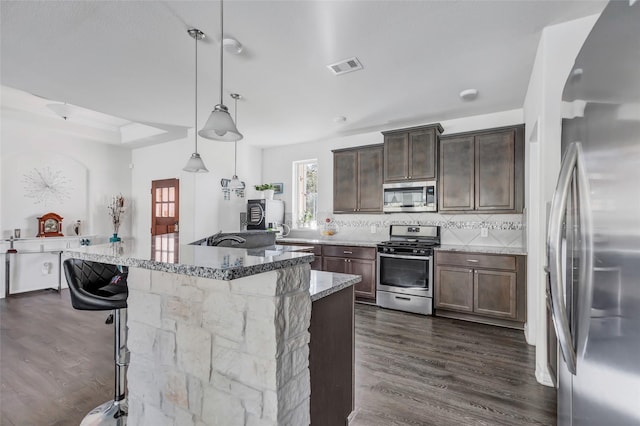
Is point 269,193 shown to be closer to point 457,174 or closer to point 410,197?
point 410,197

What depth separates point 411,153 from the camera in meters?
4.24

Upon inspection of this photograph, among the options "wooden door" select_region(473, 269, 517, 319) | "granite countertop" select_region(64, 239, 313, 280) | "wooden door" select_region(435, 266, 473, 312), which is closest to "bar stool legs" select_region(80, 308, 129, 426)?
"granite countertop" select_region(64, 239, 313, 280)

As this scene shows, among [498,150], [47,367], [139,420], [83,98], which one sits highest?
[83,98]

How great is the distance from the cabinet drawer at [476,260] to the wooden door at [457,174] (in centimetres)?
66

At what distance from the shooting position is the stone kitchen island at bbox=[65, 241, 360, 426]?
3.37 feet

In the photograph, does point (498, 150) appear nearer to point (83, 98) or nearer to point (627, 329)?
point (627, 329)

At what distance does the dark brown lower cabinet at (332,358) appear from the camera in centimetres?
142

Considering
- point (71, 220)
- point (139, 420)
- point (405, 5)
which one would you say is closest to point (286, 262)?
point (139, 420)

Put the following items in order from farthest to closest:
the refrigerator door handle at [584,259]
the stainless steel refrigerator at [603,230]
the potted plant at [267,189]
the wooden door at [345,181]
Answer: the potted plant at [267,189] < the wooden door at [345,181] < the refrigerator door handle at [584,259] < the stainless steel refrigerator at [603,230]

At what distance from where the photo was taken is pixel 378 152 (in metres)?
4.64

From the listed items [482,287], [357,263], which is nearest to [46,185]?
[357,263]

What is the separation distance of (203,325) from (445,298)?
3289mm

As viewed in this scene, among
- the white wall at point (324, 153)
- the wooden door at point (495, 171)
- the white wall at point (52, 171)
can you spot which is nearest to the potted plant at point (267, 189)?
the white wall at point (324, 153)

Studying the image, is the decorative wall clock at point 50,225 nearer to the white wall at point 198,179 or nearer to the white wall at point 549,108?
the white wall at point 198,179
